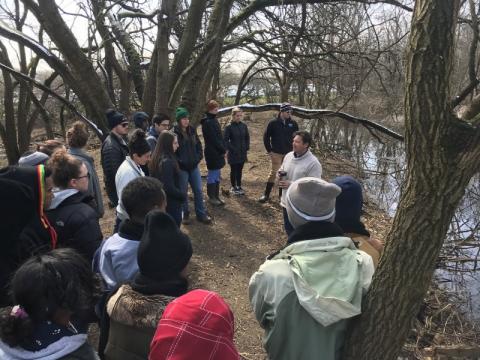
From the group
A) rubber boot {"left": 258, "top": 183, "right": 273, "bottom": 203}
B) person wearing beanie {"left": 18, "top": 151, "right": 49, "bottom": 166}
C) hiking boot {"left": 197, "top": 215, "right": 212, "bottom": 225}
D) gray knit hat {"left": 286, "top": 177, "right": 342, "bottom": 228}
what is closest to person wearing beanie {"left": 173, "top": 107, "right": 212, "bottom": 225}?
hiking boot {"left": 197, "top": 215, "right": 212, "bottom": 225}

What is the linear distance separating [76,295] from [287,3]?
612cm

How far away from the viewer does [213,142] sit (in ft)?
19.7

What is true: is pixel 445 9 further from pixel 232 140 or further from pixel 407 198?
pixel 232 140

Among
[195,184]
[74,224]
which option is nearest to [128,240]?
[74,224]

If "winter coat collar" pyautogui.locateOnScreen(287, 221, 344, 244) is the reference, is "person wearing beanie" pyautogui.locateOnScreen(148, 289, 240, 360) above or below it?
below

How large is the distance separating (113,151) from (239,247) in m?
2.14

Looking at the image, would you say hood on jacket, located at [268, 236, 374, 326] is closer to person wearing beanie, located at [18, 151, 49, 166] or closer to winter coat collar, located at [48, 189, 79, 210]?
winter coat collar, located at [48, 189, 79, 210]

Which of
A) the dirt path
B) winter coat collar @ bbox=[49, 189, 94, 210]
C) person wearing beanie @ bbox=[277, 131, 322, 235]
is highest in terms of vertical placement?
winter coat collar @ bbox=[49, 189, 94, 210]

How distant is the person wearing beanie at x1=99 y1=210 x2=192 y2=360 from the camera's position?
5.65ft

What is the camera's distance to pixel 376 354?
75.1 inches

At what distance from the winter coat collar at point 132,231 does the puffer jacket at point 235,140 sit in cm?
425

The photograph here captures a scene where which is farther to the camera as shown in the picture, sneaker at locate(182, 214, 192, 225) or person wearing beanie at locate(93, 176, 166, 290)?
sneaker at locate(182, 214, 192, 225)

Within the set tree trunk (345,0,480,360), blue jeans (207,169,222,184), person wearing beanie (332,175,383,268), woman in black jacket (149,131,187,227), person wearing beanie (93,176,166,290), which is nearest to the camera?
tree trunk (345,0,480,360)

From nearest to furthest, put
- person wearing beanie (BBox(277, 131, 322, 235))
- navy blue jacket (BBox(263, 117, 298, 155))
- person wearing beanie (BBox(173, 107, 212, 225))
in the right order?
person wearing beanie (BBox(277, 131, 322, 235)), person wearing beanie (BBox(173, 107, 212, 225)), navy blue jacket (BBox(263, 117, 298, 155))
